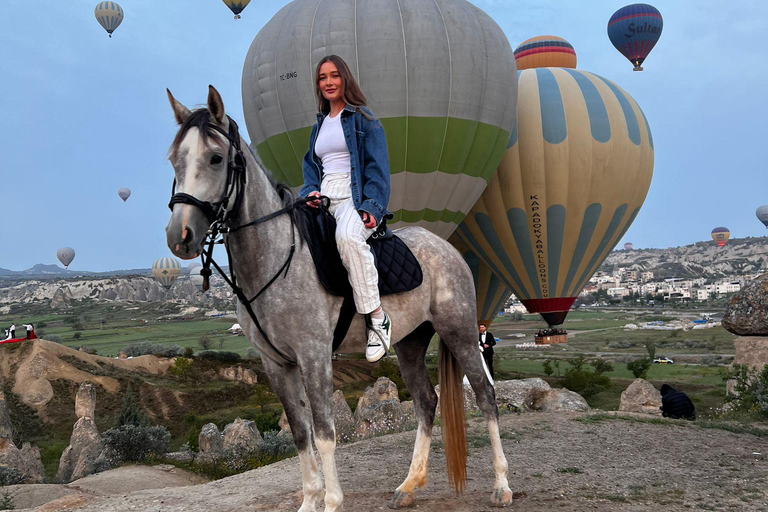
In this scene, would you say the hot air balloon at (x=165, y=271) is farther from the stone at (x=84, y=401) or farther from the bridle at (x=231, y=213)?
the bridle at (x=231, y=213)

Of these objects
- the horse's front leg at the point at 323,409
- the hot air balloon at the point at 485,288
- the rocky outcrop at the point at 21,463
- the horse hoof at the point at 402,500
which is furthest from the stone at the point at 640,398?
the rocky outcrop at the point at 21,463

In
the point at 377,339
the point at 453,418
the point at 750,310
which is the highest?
the point at 377,339

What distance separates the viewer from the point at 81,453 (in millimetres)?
19922

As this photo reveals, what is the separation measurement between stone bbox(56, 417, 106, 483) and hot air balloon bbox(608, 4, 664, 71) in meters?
35.7

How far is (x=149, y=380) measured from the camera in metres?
44.4

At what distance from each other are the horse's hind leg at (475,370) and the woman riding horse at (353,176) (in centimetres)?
86

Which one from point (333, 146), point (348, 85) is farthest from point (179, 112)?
point (348, 85)

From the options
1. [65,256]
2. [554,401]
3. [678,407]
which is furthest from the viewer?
[65,256]

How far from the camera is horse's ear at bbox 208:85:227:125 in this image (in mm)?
4449

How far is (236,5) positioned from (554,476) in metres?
42.3

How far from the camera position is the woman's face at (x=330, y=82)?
5.52 m

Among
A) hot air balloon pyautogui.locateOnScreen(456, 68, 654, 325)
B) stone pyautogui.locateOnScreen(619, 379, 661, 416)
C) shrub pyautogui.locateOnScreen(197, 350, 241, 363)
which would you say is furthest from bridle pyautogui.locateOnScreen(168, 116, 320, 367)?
shrub pyautogui.locateOnScreen(197, 350, 241, 363)

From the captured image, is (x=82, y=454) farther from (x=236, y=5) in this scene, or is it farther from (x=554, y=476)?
(x=236, y=5)

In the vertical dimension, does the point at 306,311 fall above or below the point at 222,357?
above
